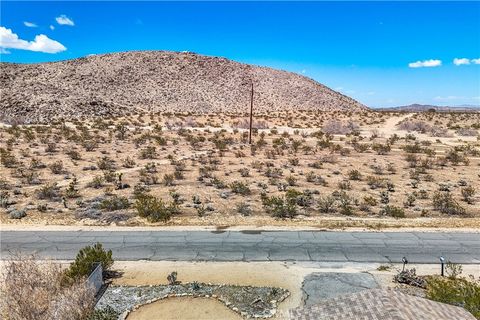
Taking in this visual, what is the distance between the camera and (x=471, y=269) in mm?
18297

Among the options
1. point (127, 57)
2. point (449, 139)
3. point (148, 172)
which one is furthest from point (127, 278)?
point (127, 57)

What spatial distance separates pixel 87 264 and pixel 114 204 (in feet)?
35.7

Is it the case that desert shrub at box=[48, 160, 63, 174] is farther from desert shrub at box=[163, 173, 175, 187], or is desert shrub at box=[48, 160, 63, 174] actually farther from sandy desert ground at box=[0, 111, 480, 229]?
desert shrub at box=[163, 173, 175, 187]

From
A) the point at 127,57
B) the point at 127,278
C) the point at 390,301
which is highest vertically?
the point at 127,57

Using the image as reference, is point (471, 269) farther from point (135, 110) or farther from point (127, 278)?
point (135, 110)

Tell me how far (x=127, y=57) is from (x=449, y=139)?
9892cm

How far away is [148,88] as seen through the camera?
372ft

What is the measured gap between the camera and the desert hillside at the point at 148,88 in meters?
87.6

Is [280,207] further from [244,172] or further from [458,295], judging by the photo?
[458,295]

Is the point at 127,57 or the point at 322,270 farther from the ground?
the point at 127,57

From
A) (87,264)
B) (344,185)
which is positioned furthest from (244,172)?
(87,264)

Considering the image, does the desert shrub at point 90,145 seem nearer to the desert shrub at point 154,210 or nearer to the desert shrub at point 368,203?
the desert shrub at point 154,210

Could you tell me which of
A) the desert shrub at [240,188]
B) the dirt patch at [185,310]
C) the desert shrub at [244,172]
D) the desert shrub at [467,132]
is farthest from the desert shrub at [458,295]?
the desert shrub at [467,132]

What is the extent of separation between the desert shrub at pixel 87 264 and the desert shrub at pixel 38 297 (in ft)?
5.08
